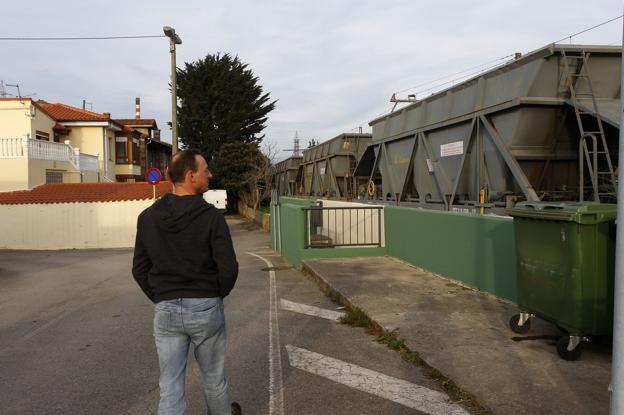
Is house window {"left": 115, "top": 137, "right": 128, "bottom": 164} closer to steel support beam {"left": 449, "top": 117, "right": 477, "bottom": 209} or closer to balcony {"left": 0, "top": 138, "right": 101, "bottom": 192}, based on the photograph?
balcony {"left": 0, "top": 138, "right": 101, "bottom": 192}

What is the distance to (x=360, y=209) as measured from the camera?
11984 mm

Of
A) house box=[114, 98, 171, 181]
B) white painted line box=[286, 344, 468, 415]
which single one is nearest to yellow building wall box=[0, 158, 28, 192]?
house box=[114, 98, 171, 181]

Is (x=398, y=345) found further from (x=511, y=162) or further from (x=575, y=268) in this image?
(x=511, y=162)

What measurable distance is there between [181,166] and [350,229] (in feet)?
30.2

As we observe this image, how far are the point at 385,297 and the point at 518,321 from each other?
2264 mm

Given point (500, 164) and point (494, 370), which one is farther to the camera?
point (500, 164)

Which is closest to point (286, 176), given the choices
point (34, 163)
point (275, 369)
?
point (34, 163)

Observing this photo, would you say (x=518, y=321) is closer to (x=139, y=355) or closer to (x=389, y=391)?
(x=389, y=391)

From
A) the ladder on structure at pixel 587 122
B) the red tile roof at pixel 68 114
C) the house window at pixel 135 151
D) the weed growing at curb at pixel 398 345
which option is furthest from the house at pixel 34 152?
the ladder on structure at pixel 587 122

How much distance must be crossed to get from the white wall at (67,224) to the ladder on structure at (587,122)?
52.5 ft

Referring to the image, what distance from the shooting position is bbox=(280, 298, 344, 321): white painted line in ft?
23.2

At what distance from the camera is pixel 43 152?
2411 centimetres

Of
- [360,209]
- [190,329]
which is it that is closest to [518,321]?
[190,329]

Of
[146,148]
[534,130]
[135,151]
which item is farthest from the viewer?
[146,148]
